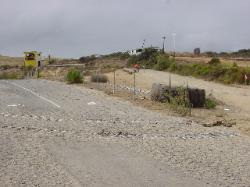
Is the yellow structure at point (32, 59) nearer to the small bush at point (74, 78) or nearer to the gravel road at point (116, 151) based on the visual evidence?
the small bush at point (74, 78)

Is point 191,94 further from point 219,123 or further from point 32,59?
point 32,59

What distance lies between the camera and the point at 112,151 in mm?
13305

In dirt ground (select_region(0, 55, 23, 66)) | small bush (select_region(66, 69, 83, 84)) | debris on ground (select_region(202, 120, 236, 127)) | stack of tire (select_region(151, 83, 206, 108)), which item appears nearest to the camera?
debris on ground (select_region(202, 120, 236, 127))

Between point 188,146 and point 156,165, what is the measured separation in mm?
2817

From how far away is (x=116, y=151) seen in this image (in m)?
13.3

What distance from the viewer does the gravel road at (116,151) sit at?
10336 mm

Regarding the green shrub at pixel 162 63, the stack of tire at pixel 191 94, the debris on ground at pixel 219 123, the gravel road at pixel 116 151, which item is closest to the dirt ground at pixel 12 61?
the green shrub at pixel 162 63

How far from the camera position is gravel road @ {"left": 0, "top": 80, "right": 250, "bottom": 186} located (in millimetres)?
10336

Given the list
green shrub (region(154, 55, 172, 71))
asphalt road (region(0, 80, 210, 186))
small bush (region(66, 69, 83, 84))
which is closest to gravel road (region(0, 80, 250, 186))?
asphalt road (region(0, 80, 210, 186))

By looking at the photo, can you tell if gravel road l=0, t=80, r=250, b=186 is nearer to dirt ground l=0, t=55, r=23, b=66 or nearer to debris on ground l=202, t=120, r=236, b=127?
debris on ground l=202, t=120, r=236, b=127

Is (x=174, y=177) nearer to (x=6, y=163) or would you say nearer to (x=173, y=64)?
(x=6, y=163)

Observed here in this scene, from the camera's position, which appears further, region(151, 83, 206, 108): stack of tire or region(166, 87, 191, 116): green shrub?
region(151, 83, 206, 108): stack of tire

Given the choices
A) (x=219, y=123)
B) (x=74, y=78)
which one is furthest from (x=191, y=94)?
(x=74, y=78)

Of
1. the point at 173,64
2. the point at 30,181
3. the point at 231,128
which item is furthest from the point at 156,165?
the point at 173,64
